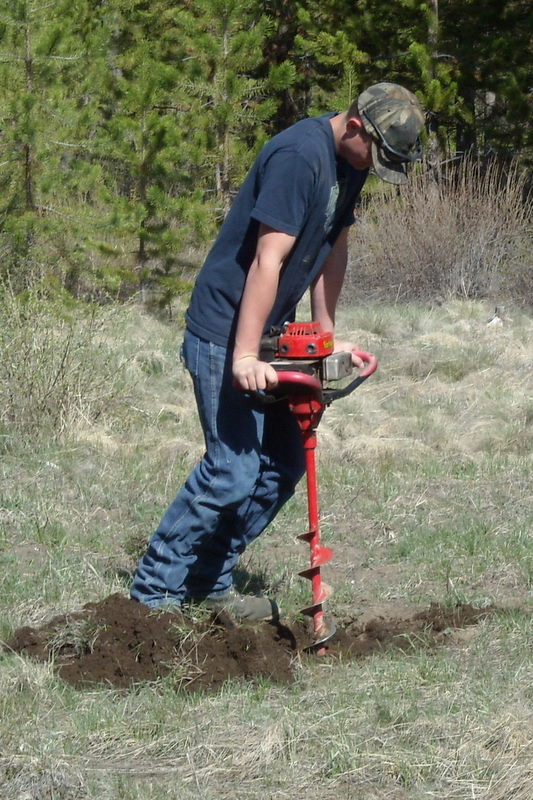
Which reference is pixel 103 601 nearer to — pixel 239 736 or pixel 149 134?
pixel 239 736

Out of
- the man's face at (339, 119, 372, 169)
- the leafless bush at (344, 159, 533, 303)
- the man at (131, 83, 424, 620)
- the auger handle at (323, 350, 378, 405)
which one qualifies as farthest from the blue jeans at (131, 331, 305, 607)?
the leafless bush at (344, 159, 533, 303)

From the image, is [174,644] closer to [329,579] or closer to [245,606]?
[245,606]

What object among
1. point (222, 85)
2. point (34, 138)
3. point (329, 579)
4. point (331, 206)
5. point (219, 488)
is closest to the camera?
point (331, 206)

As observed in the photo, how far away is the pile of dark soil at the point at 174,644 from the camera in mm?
3760

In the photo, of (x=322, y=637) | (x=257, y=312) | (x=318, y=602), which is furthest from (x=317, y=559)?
(x=257, y=312)

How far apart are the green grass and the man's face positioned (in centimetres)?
173

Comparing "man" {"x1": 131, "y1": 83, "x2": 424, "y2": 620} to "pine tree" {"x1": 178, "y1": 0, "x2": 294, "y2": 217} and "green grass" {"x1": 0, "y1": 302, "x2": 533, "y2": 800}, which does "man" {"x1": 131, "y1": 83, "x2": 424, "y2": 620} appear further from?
"pine tree" {"x1": 178, "y1": 0, "x2": 294, "y2": 217}

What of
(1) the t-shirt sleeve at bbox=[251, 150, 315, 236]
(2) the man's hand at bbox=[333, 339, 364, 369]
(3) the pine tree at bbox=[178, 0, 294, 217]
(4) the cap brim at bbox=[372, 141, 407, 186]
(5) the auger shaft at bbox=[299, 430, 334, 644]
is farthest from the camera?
(3) the pine tree at bbox=[178, 0, 294, 217]

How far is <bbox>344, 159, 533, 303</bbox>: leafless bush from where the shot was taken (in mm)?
12570

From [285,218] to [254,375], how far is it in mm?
503

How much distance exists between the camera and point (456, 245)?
12633 millimetres

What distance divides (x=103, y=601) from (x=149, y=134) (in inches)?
313

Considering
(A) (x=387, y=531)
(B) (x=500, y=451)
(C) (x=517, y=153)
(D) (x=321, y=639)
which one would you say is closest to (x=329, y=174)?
(D) (x=321, y=639)

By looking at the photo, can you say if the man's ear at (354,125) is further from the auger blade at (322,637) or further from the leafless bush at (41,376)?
the leafless bush at (41,376)
